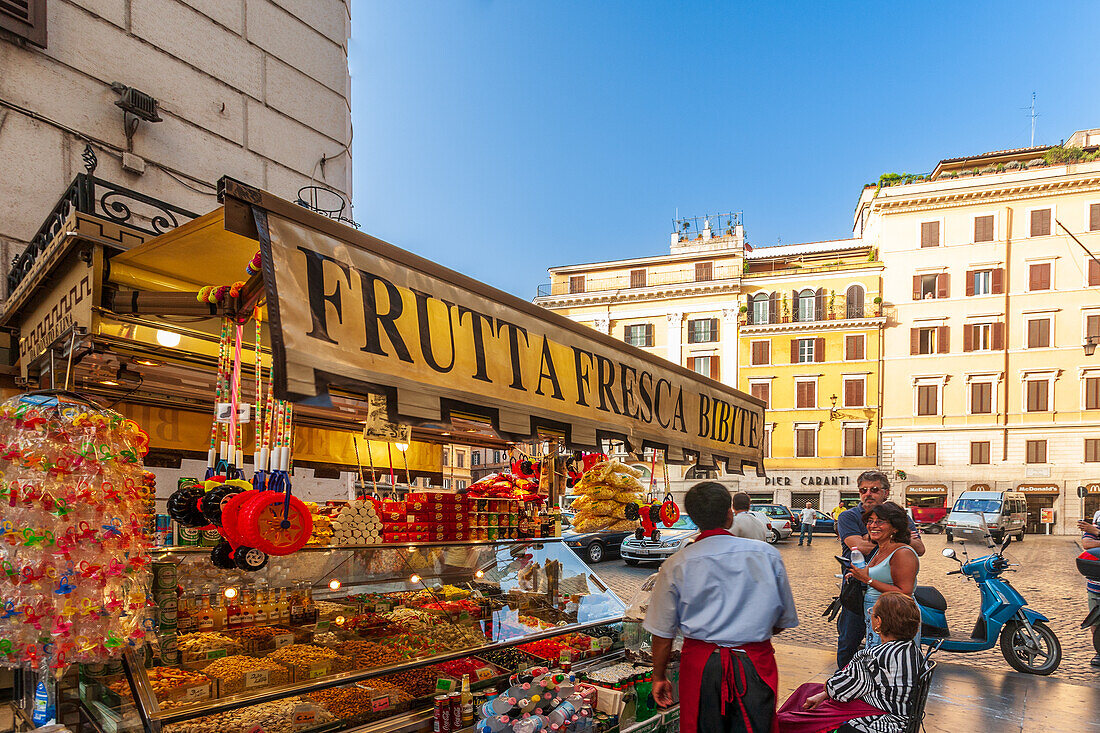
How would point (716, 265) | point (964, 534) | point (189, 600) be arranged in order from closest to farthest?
point (189, 600), point (964, 534), point (716, 265)

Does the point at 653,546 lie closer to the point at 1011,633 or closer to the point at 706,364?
the point at 1011,633

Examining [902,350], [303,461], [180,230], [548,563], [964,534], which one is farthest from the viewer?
[902,350]

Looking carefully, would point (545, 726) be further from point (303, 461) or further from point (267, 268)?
point (303, 461)

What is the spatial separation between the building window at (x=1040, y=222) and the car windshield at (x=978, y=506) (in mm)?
16020

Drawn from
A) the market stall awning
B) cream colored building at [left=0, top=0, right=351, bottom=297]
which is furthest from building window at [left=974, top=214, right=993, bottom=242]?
the market stall awning

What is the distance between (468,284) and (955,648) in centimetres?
678

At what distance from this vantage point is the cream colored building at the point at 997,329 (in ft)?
96.8

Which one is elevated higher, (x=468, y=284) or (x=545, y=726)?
(x=468, y=284)

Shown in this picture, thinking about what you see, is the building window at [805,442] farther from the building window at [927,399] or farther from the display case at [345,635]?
the display case at [345,635]

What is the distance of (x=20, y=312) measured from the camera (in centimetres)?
420

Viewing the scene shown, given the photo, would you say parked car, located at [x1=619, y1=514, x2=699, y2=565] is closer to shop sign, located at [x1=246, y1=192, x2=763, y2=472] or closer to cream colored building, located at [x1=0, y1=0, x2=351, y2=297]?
cream colored building, located at [x1=0, y1=0, x2=351, y2=297]

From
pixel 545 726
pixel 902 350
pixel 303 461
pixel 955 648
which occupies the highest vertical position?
pixel 902 350

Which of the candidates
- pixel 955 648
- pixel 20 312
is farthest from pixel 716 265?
pixel 20 312

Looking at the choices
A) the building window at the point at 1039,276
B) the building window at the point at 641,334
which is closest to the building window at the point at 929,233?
the building window at the point at 1039,276
